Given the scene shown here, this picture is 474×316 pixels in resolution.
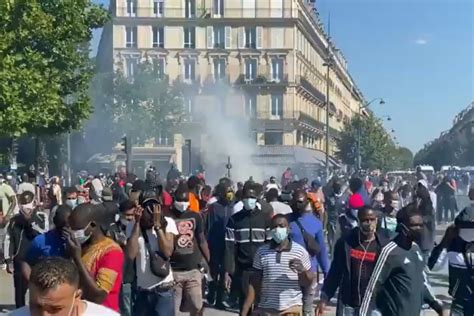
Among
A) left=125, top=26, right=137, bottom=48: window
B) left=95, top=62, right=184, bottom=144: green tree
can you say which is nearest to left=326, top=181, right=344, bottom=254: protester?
left=95, top=62, right=184, bottom=144: green tree

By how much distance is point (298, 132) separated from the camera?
246 ft

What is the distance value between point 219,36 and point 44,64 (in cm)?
4856

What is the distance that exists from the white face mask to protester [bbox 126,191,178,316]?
8.53 feet

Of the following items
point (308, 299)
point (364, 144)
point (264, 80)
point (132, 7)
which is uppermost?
point (132, 7)

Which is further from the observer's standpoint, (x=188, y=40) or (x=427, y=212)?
(x=188, y=40)

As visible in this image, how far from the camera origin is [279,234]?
283 inches

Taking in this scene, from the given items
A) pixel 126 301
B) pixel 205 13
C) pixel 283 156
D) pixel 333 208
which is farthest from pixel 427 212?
pixel 205 13

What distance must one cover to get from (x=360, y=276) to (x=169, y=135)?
185ft

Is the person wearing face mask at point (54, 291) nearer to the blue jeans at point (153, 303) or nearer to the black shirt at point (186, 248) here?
the blue jeans at point (153, 303)

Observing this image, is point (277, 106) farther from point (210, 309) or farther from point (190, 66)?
point (210, 309)

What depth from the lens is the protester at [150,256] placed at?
737 cm

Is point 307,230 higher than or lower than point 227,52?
lower

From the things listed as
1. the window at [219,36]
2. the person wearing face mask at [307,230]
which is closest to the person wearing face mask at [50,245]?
the person wearing face mask at [307,230]

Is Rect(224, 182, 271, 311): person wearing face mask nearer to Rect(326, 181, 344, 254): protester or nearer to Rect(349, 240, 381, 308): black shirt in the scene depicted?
Rect(349, 240, 381, 308): black shirt
